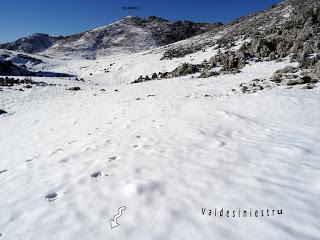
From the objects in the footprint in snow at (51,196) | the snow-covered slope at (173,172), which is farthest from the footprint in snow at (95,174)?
the footprint in snow at (51,196)

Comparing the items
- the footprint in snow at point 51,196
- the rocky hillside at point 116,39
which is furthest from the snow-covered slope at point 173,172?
the rocky hillside at point 116,39

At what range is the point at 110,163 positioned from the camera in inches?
246

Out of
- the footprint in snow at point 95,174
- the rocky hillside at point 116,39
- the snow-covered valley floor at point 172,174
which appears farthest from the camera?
the rocky hillside at point 116,39

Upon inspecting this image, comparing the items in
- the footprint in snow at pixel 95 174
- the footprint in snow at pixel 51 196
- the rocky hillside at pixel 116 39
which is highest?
the rocky hillside at pixel 116 39

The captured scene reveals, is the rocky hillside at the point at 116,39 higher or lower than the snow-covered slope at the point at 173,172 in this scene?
higher

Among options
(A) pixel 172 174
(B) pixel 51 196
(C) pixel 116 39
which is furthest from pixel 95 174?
(C) pixel 116 39

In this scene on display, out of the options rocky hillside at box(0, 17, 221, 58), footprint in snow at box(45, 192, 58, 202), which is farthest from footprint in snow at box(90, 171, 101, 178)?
rocky hillside at box(0, 17, 221, 58)

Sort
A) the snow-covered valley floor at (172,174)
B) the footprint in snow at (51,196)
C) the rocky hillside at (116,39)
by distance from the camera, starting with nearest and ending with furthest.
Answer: the snow-covered valley floor at (172,174) → the footprint in snow at (51,196) → the rocky hillside at (116,39)

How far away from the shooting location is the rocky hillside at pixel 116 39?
93188 millimetres

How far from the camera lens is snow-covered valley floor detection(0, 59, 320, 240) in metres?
3.83

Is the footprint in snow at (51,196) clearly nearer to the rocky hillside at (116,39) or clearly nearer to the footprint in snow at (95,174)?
the footprint in snow at (95,174)

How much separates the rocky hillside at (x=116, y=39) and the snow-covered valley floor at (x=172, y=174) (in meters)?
80.9

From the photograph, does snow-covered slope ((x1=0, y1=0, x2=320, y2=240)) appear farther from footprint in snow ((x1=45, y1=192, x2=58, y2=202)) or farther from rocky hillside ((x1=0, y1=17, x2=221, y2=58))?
rocky hillside ((x1=0, y1=17, x2=221, y2=58))

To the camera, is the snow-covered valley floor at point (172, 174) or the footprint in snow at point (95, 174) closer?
the snow-covered valley floor at point (172, 174)
